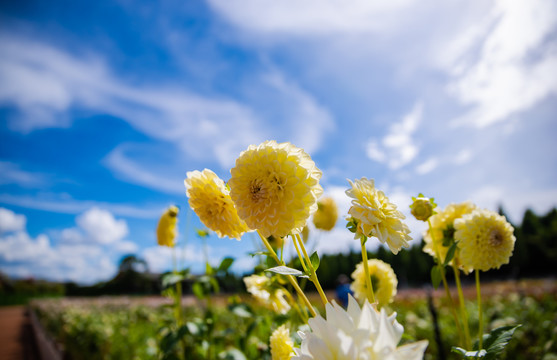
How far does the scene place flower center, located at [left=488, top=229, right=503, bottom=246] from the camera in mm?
953

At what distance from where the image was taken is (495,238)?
3.20 feet

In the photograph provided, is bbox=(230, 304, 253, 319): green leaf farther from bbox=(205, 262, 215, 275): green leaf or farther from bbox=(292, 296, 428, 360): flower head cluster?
bbox=(292, 296, 428, 360): flower head cluster

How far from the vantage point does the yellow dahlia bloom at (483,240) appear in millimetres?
950

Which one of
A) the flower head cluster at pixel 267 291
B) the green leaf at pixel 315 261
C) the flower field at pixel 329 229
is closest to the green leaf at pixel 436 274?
the flower field at pixel 329 229

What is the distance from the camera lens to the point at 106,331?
417 cm

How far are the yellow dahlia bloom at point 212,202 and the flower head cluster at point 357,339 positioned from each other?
409 mm

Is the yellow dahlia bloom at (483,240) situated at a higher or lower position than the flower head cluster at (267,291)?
higher

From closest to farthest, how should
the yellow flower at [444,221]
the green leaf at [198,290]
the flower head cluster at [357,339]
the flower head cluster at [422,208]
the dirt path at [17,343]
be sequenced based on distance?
the flower head cluster at [357,339] → the flower head cluster at [422,208] → the yellow flower at [444,221] → the green leaf at [198,290] → the dirt path at [17,343]

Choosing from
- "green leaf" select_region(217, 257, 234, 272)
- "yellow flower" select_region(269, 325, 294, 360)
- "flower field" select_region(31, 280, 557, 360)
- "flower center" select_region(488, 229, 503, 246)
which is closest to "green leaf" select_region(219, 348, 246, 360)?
"flower field" select_region(31, 280, 557, 360)

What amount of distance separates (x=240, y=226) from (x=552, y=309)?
21.4ft

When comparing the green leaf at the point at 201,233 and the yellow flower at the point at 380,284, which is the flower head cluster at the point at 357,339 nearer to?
the yellow flower at the point at 380,284

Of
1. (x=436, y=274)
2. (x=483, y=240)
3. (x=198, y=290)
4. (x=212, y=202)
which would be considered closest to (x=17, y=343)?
(x=198, y=290)

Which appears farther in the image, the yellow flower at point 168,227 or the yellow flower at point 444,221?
the yellow flower at point 168,227

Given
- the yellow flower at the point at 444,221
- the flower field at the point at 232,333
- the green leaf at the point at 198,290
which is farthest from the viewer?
the green leaf at the point at 198,290
